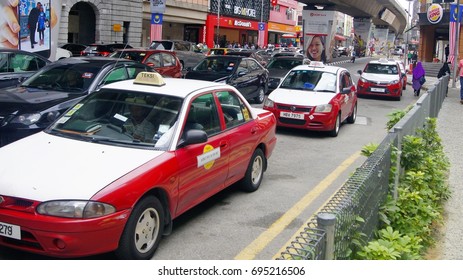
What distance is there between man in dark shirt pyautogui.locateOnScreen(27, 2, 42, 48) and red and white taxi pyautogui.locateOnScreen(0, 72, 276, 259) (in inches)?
476

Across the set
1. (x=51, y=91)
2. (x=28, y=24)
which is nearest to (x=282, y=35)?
(x=28, y=24)

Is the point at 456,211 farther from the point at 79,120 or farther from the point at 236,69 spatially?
the point at 236,69

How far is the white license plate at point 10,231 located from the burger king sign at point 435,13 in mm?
42869

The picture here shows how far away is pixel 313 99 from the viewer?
1149 cm

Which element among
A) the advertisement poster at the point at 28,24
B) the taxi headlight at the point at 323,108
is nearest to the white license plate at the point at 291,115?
the taxi headlight at the point at 323,108

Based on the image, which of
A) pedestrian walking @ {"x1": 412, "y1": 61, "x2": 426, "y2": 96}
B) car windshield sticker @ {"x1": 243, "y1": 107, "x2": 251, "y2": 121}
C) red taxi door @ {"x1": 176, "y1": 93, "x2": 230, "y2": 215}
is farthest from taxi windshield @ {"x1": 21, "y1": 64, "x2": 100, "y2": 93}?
pedestrian walking @ {"x1": 412, "y1": 61, "x2": 426, "y2": 96}

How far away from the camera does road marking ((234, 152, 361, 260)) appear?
197 inches

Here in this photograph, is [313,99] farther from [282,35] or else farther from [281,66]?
[282,35]

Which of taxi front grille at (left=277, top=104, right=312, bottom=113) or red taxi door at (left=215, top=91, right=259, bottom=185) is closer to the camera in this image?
red taxi door at (left=215, top=91, right=259, bottom=185)

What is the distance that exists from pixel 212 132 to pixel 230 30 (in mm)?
58816

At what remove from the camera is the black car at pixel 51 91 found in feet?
24.7

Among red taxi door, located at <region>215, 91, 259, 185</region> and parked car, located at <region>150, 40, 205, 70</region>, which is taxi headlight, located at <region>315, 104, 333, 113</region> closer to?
red taxi door, located at <region>215, 91, 259, 185</region>

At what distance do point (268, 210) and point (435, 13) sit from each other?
40.5m

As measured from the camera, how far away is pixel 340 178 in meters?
7.99
